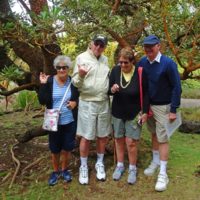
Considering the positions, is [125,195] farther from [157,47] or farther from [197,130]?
[197,130]

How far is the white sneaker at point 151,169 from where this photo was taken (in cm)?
441

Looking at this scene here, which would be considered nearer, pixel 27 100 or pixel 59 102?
pixel 59 102

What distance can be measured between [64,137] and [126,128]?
2.13ft

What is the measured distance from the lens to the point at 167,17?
4191mm

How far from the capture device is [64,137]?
4195 mm

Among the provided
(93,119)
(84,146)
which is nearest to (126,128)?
(93,119)

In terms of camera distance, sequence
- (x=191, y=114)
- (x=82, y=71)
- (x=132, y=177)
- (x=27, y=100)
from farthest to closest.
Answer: (x=27, y=100), (x=191, y=114), (x=132, y=177), (x=82, y=71)

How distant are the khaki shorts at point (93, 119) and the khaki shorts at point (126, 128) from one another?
88mm

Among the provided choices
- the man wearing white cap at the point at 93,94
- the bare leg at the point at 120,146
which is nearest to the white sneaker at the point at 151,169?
the bare leg at the point at 120,146

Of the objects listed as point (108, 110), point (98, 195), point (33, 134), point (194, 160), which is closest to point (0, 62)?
point (33, 134)

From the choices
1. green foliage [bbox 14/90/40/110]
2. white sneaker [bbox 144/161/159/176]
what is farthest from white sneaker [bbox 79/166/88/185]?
green foliage [bbox 14/90/40/110]

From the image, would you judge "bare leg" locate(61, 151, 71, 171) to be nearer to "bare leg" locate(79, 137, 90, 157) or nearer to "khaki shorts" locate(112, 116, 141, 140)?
"bare leg" locate(79, 137, 90, 157)

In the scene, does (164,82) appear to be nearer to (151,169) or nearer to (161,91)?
(161,91)

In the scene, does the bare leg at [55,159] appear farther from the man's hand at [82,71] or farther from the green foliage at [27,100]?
the green foliage at [27,100]
